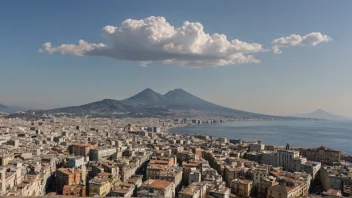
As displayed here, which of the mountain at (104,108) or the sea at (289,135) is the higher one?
the mountain at (104,108)

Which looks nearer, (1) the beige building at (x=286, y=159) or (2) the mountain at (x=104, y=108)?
(1) the beige building at (x=286, y=159)

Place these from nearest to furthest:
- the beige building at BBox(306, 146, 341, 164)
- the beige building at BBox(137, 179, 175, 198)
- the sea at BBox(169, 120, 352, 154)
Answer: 1. the beige building at BBox(137, 179, 175, 198)
2. the beige building at BBox(306, 146, 341, 164)
3. the sea at BBox(169, 120, 352, 154)

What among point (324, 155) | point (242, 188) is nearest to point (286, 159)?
point (324, 155)

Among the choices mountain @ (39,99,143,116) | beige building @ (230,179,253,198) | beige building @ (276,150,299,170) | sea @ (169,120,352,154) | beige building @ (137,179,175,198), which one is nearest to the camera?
beige building @ (137,179,175,198)

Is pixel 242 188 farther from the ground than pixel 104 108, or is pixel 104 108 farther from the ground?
pixel 104 108

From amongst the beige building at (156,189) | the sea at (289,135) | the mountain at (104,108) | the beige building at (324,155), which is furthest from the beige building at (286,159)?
the mountain at (104,108)

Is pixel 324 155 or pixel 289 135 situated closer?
pixel 324 155

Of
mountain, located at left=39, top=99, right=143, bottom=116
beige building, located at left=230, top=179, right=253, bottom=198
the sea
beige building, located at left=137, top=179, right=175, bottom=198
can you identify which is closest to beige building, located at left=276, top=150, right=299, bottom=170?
beige building, located at left=230, top=179, right=253, bottom=198

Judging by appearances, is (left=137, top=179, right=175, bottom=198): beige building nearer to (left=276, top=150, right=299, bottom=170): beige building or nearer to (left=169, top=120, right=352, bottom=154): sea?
(left=276, top=150, right=299, bottom=170): beige building

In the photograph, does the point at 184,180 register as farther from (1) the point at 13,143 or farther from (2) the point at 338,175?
(1) the point at 13,143

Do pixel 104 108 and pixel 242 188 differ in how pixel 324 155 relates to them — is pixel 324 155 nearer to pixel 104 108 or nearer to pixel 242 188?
pixel 242 188

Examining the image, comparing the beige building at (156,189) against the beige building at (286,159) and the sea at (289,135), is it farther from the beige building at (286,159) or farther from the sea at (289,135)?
the sea at (289,135)
